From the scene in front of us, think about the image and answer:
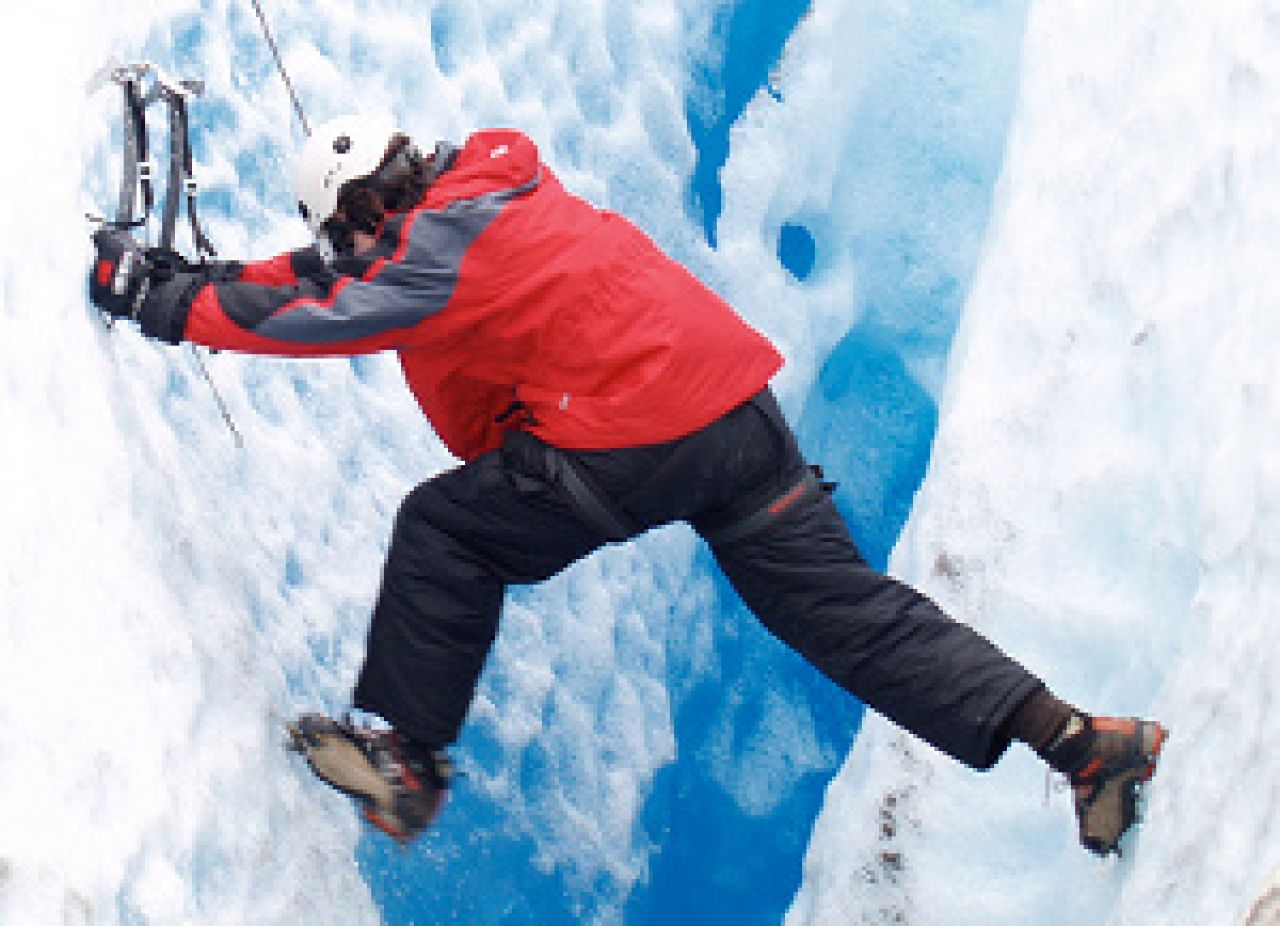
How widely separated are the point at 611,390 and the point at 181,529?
2.12 ft

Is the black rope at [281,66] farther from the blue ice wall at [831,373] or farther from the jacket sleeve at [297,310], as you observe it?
the jacket sleeve at [297,310]

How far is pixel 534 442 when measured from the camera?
2508 millimetres

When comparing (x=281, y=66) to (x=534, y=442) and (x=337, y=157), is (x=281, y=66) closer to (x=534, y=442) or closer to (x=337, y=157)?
(x=337, y=157)

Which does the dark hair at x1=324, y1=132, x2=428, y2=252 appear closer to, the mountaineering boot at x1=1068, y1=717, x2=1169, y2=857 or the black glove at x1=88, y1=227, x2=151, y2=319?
the black glove at x1=88, y1=227, x2=151, y2=319

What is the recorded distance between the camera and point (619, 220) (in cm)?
252

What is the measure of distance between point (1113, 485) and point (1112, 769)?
0.79m

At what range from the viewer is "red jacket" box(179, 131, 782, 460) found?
2.28m

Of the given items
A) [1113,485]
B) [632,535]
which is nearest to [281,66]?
[632,535]

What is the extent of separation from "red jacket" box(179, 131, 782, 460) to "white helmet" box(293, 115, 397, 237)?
0.09 m

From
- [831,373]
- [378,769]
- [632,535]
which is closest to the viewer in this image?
[378,769]

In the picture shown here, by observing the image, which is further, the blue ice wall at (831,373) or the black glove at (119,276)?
the blue ice wall at (831,373)

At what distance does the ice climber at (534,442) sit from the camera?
2316mm

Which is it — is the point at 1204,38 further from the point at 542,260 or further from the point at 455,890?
the point at 455,890

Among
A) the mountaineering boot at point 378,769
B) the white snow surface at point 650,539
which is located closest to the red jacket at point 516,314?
the white snow surface at point 650,539
